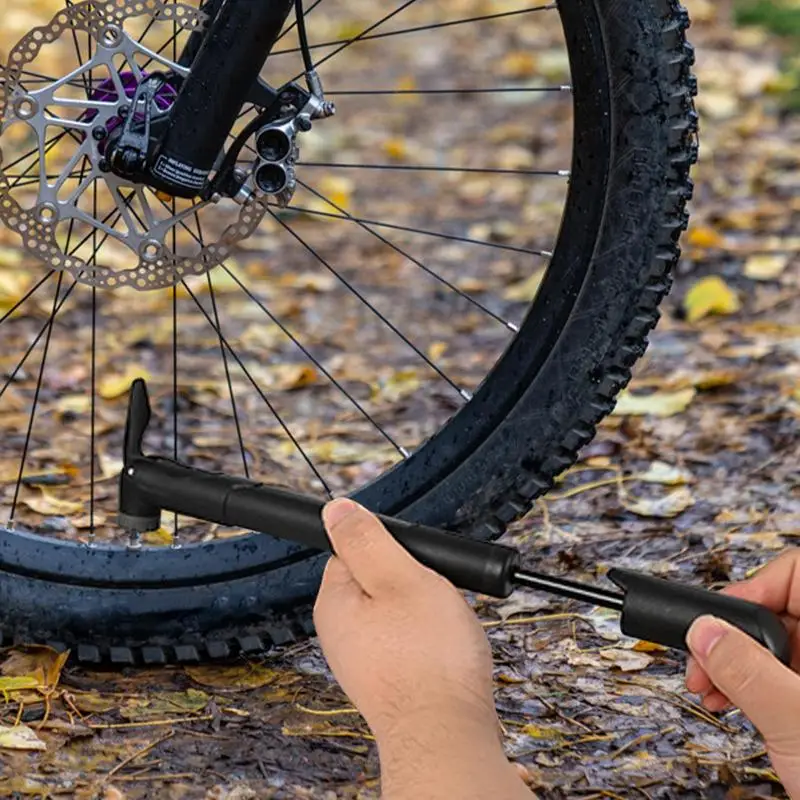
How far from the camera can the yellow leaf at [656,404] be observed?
2.68m

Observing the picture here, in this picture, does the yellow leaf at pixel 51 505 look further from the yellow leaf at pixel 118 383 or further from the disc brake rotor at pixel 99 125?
the disc brake rotor at pixel 99 125

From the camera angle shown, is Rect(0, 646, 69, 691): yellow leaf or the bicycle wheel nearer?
the bicycle wheel

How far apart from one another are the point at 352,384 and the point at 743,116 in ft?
6.26

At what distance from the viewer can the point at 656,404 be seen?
8.84 ft

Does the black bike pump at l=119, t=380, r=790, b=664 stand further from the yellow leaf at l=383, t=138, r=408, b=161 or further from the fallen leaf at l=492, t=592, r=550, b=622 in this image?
the yellow leaf at l=383, t=138, r=408, b=161

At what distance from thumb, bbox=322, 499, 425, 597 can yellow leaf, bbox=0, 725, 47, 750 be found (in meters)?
0.40

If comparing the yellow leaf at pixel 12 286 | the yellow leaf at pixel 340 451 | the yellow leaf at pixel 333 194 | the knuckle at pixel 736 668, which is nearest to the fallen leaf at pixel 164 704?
the knuckle at pixel 736 668

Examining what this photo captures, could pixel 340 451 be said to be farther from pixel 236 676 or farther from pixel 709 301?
pixel 709 301

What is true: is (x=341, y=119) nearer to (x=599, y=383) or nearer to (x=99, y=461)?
(x=99, y=461)

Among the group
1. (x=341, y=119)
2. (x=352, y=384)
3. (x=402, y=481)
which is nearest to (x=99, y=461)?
(x=352, y=384)

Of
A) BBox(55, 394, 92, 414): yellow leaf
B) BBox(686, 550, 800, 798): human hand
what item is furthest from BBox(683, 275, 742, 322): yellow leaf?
BBox(686, 550, 800, 798): human hand

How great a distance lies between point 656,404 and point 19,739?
133cm

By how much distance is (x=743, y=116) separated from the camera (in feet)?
14.3

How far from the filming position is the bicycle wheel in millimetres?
1721
